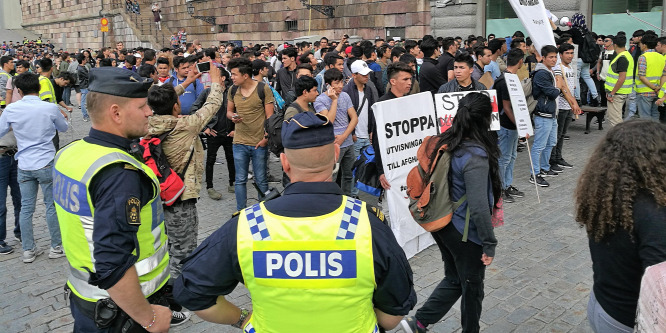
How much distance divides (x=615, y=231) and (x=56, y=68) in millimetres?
18844

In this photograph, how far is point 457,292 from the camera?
3.67m

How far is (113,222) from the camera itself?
221 centimetres

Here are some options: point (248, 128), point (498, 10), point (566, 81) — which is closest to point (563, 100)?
point (566, 81)

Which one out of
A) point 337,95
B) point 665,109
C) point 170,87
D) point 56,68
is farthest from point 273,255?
point 56,68

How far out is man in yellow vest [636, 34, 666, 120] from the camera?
9344 millimetres

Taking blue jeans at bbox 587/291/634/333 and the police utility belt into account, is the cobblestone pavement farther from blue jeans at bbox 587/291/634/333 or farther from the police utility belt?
the police utility belt

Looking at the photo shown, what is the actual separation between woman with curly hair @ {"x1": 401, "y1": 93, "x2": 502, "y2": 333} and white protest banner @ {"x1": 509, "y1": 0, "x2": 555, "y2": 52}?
15.2 feet

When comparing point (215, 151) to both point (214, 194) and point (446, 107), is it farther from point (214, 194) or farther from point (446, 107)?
point (446, 107)

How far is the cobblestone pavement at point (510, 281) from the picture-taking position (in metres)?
4.18

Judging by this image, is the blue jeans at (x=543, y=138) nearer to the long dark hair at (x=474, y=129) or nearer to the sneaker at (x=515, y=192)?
the sneaker at (x=515, y=192)

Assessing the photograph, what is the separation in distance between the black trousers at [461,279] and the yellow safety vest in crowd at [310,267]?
5.66 feet

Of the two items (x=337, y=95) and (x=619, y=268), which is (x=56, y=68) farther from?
(x=619, y=268)

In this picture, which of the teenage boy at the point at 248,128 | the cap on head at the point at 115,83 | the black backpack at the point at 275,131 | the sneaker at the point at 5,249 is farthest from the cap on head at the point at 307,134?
the sneaker at the point at 5,249

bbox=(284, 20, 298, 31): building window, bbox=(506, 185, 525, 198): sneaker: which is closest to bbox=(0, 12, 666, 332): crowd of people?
bbox=(506, 185, 525, 198): sneaker
